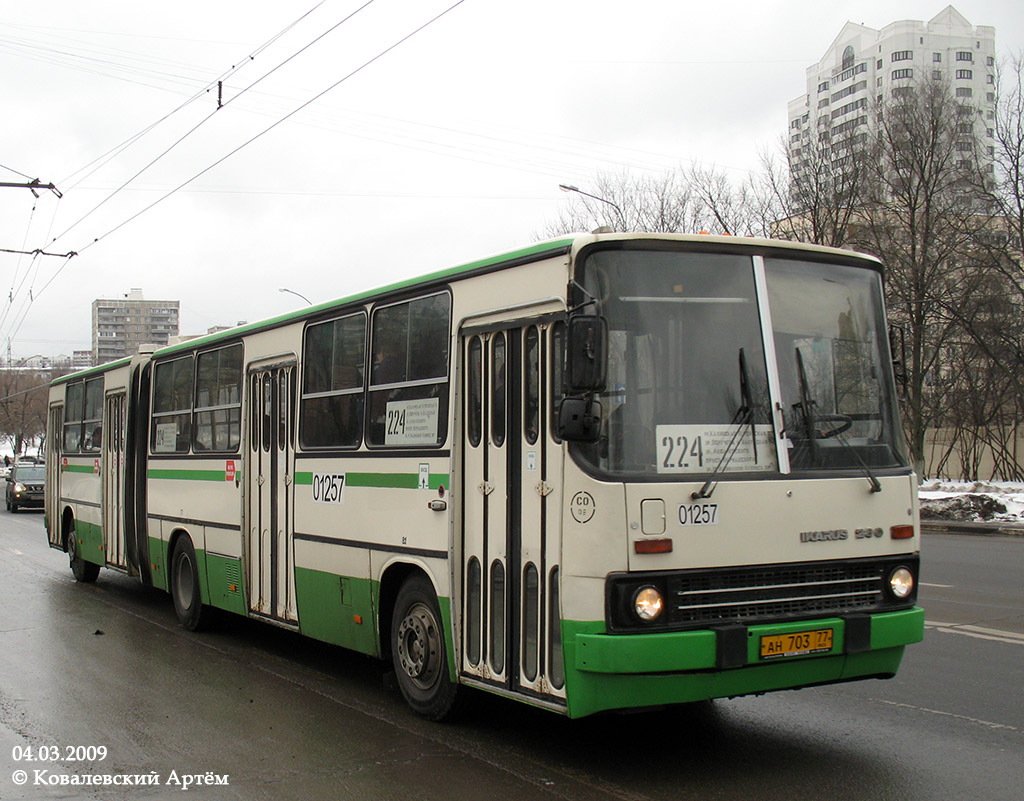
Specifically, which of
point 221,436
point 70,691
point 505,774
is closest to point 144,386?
point 221,436

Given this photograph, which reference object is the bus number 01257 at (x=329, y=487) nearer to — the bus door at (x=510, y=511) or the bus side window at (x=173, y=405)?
the bus door at (x=510, y=511)

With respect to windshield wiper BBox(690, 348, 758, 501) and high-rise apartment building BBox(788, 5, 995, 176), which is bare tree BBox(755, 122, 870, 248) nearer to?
windshield wiper BBox(690, 348, 758, 501)

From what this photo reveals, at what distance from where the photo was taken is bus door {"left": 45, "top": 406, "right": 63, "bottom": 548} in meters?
16.7

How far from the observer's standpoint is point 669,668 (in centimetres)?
541

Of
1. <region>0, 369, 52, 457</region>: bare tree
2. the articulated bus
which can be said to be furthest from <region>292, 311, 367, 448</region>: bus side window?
<region>0, 369, 52, 457</region>: bare tree

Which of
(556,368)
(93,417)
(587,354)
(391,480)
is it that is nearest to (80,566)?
(93,417)

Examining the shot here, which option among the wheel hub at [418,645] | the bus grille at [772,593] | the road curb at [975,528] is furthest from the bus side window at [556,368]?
the road curb at [975,528]

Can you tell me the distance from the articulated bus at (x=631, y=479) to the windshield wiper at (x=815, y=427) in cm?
2

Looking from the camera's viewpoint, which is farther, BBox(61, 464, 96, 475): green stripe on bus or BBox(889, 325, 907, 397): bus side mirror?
BBox(61, 464, 96, 475): green stripe on bus

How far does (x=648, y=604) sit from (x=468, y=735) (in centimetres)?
193

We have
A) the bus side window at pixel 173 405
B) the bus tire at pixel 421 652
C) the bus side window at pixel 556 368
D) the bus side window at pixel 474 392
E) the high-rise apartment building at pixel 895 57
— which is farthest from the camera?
the high-rise apartment building at pixel 895 57

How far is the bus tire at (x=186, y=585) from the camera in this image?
36.5ft

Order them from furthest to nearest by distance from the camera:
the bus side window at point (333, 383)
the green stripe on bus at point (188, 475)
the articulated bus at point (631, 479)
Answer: the green stripe on bus at point (188, 475) < the bus side window at point (333, 383) < the articulated bus at point (631, 479)

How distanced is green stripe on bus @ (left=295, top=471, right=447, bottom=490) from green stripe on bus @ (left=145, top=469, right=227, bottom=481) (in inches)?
117
